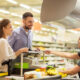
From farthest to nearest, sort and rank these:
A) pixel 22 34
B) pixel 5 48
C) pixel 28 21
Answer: pixel 22 34, pixel 28 21, pixel 5 48

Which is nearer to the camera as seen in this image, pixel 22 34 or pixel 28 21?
pixel 28 21

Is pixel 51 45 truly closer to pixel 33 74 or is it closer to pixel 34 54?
pixel 34 54

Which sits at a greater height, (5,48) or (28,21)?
(28,21)

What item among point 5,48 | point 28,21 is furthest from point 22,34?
point 5,48

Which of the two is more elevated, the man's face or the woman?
the man's face

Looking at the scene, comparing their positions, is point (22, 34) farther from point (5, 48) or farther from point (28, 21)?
point (5, 48)

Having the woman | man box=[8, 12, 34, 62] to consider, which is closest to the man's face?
man box=[8, 12, 34, 62]

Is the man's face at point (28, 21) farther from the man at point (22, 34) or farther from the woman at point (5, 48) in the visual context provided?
the woman at point (5, 48)

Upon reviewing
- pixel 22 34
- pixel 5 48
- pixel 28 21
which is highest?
pixel 28 21

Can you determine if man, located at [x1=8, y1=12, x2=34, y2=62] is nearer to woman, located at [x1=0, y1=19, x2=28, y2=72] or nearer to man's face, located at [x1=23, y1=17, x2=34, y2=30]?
man's face, located at [x1=23, y1=17, x2=34, y2=30]

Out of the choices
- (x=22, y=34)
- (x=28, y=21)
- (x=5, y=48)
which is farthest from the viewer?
(x=22, y=34)

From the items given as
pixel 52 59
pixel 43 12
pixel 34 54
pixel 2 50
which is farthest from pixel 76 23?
pixel 52 59

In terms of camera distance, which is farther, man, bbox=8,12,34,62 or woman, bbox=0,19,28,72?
man, bbox=8,12,34,62

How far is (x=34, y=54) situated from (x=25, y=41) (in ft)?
0.94
